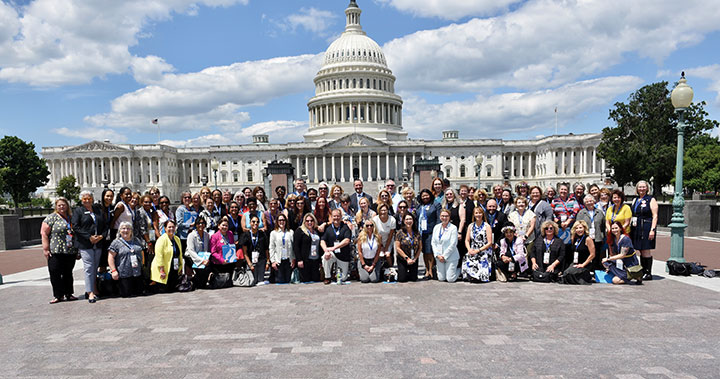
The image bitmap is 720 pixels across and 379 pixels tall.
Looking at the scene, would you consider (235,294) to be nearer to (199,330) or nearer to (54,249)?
(199,330)

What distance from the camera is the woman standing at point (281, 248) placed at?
413 inches

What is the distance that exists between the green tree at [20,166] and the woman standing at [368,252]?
7505 centimetres

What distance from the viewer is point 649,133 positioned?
46094 millimetres

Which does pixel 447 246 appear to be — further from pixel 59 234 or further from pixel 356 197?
pixel 59 234

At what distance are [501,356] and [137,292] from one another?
802 centimetres

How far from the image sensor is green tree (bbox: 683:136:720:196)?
4816cm

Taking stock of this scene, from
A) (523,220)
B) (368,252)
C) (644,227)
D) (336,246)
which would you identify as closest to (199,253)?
(336,246)

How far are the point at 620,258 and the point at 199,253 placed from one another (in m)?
9.84

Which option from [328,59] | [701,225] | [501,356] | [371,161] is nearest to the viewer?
[501,356]

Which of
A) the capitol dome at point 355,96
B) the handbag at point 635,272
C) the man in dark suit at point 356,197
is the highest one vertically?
the capitol dome at point 355,96

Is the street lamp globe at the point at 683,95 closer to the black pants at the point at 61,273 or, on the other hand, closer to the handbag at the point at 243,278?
the handbag at the point at 243,278

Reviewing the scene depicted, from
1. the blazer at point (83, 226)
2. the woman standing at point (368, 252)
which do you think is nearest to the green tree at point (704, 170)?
the woman standing at point (368, 252)

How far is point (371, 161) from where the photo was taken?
306 feet

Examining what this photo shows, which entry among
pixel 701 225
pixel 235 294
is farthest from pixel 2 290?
pixel 701 225
